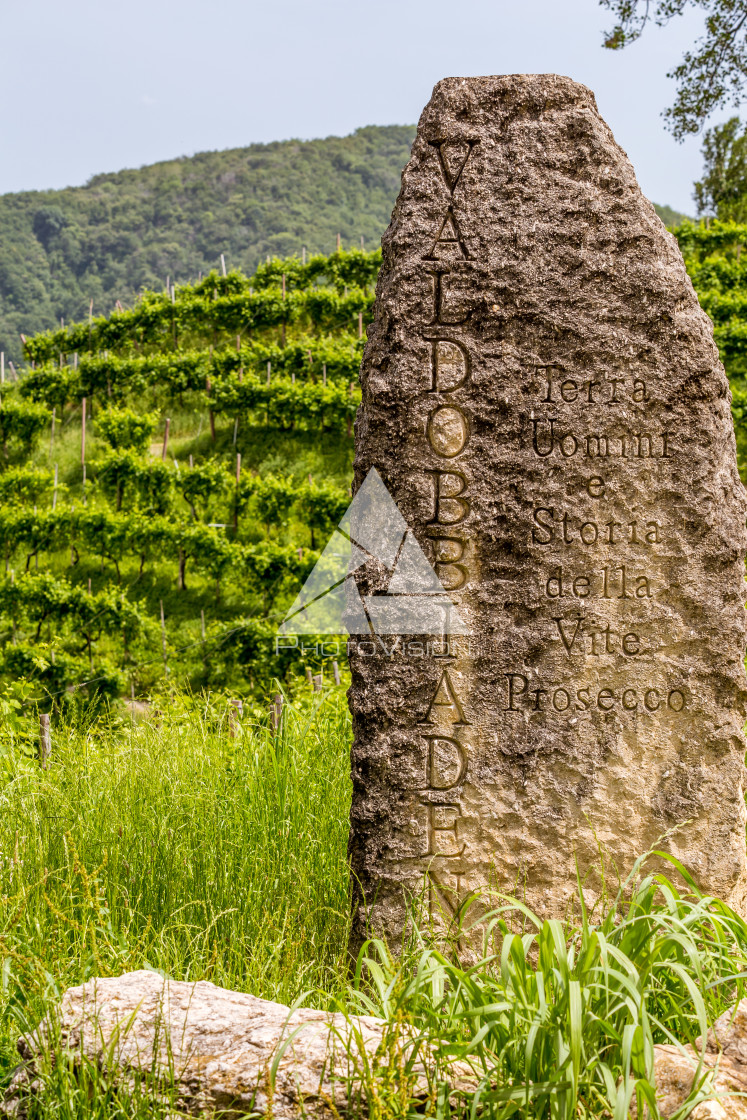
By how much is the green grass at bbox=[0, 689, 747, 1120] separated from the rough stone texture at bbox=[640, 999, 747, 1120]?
0.17 ft

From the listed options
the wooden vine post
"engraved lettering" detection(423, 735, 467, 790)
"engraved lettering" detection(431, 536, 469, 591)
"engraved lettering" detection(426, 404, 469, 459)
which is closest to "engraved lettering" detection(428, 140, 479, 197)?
"engraved lettering" detection(426, 404, 469, 459)

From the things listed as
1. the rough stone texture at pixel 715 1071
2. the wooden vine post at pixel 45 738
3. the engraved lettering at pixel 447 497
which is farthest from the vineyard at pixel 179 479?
the rough stone texture at pixel 715 1071

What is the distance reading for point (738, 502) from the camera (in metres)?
3.16

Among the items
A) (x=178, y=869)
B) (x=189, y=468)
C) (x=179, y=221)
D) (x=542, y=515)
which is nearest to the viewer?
(x=542, y=515)

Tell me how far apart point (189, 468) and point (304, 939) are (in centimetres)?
1048

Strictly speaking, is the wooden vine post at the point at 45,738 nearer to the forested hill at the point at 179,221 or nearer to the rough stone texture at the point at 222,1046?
the rough stone texture at the point at 222,1046

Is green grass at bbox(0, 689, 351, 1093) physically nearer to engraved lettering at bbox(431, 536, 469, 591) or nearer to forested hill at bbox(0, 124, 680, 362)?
engraved lettering at bbox(431, 536, 469, 591)

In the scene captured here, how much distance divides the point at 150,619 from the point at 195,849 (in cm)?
784

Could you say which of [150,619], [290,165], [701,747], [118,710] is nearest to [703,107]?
[150,619]

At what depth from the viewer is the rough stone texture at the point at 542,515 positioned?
306 cm

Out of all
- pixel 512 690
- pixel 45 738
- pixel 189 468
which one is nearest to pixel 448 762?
pixel 512 690

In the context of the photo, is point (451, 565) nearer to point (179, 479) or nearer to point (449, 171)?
point (449, 171)

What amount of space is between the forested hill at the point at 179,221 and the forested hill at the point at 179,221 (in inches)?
3.6

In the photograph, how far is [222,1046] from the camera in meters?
2.15
